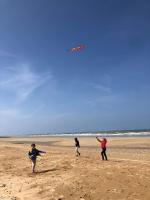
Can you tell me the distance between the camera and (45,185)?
14562 millimetres

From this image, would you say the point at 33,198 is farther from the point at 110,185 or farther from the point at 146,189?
the point at 146,189

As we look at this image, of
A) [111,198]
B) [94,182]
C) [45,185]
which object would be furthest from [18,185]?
[111,198]

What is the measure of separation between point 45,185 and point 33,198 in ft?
7.12

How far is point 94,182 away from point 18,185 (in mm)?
3849

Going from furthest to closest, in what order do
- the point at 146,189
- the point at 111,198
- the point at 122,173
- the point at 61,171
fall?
1. the point at 61,171
2. the point at 122,173
3. the point at 146,189
4. the point at 111,198

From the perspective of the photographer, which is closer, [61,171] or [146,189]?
[146,189]

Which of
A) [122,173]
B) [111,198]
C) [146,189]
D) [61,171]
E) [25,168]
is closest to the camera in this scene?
[111,198]

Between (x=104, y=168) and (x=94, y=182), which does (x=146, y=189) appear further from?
(x=104, y=168)

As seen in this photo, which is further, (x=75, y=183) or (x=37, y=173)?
(x=37, y=173)

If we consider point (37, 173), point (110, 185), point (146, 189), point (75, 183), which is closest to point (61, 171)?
point (37, 173)

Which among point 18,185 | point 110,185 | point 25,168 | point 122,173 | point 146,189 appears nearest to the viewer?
point 146,189

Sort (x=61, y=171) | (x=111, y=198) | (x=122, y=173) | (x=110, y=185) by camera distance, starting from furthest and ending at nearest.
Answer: (x=61, y=171) < (x=122, y=173) < (x=110, y=185) < (x=111, y=198)

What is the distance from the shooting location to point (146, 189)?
12938 millimetres

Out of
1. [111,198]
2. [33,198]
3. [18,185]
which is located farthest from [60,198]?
[18,185]
